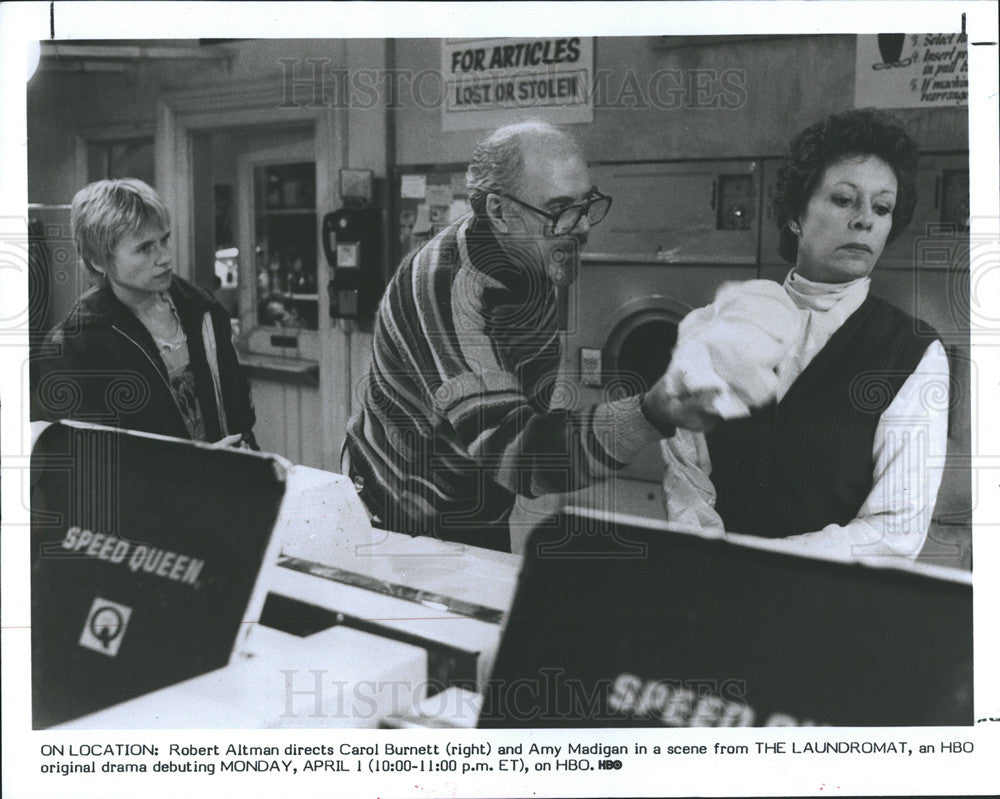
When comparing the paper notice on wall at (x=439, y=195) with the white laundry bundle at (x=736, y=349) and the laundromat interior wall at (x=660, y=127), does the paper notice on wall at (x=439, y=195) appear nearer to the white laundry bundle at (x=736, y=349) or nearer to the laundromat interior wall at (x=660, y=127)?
the laundromat interior wall at (x=660, y=127)

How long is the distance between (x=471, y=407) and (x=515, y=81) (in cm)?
82

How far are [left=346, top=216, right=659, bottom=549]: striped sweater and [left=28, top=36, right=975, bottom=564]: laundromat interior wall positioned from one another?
0.39 feet

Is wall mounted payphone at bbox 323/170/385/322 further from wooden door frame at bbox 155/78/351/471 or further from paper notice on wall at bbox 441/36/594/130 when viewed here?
paper notice on wall at bbox 441/36/594/130

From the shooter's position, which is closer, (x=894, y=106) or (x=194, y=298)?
(x=894, y=106)

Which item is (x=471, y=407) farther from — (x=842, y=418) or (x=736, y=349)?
(x=842, y=418)

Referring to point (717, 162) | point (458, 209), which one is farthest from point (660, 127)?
point (458, 209)

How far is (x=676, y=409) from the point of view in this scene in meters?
2.71

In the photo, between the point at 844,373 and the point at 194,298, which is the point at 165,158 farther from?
the point at 844,373

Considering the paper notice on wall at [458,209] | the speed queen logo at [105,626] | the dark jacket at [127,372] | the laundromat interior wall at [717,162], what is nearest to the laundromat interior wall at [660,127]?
the laundromat interior wall at [717,162]

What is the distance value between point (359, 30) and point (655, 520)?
4.74 feet

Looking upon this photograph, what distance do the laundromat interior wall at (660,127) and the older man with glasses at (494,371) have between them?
0.09m

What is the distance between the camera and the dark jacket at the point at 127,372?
9.21 feet

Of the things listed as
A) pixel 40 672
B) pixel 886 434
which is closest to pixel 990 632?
pixel 886 434

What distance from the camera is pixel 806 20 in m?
2.66
